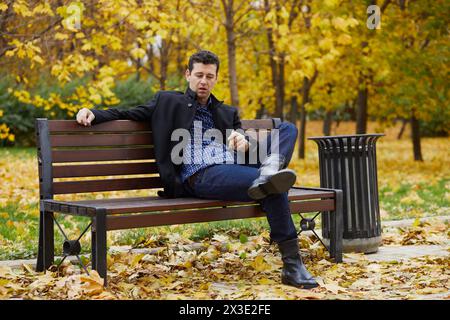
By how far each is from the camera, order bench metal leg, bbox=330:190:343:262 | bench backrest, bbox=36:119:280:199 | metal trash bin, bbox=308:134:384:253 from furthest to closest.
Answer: metal trash bin, bbox=308:134:384:253, bench metal leg, bbox=330:190:343:262, bench backrest, bbox=36:119:280:199

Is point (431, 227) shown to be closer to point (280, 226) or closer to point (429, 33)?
point (280, 226)

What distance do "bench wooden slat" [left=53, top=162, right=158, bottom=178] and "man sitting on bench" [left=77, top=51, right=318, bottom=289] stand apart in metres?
0.32

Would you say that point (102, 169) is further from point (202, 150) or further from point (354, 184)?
point (354, 184)

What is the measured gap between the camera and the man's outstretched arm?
5395 millimetres

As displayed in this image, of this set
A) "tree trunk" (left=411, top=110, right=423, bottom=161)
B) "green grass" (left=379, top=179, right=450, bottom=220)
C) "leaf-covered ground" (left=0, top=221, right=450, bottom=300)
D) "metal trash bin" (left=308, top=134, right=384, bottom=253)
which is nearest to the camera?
"leaf-covered ground" (left=0, top=221, right=450, bottom=300)

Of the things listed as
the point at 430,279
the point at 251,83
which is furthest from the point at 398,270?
the point at 251,83

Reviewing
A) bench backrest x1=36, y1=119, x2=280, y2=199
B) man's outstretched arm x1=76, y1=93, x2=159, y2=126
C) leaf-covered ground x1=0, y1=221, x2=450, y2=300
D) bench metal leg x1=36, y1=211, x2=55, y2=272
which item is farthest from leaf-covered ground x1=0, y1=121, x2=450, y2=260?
man's outstretched arm x1=76, y1=93, x2=159, y2=126

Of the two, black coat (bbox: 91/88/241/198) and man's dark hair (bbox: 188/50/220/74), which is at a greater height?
man's dark hair (bbox: 188/50/220/74)

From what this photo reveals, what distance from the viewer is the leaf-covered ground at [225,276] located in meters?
4.64

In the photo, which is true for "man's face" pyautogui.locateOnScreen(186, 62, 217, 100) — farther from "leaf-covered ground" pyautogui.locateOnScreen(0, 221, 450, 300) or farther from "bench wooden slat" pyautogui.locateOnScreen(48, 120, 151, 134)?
"leaf-covered ground" pyautogui.locateOnScreen(0, 221, 450, 300)

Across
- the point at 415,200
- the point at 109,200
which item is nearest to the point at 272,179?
the point at 109,200

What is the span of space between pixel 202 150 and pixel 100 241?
1.21 metres

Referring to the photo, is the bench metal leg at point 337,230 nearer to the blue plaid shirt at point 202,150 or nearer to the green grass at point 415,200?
the blue plaid shirt at point 202,150

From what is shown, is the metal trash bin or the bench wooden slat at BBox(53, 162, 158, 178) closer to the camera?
the bench wooden slat at BBox(53, 162, 158, 178)
